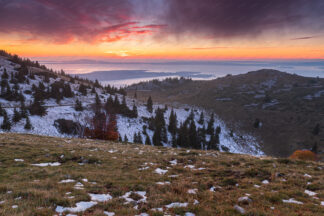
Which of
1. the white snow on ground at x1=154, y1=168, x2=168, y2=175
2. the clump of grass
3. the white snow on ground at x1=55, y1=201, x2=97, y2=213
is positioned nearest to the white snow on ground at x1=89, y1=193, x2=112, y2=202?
the white snow on ground at x1=55, y1=201, x2=97, y2=213

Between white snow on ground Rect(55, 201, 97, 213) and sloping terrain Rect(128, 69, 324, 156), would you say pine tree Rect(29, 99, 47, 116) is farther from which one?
sloping terrain Rect(128, 69, 324, 156)

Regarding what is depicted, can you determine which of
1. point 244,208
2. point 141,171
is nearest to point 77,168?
point 141,171

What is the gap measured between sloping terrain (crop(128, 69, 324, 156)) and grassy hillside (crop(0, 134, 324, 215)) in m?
73.2

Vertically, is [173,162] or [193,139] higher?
[173,162]

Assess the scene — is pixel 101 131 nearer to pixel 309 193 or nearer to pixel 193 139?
pixel 193 139

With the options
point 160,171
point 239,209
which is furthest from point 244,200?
point 160,171

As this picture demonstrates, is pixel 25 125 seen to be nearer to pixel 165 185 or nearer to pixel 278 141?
pixel 165 185

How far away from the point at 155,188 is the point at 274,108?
495 ft

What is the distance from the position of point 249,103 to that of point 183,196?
156 meters

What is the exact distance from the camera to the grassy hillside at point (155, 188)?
5695 millimetres

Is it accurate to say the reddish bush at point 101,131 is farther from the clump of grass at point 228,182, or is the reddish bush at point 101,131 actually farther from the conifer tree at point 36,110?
the clump of grass at point 228,182

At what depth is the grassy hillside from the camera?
5.70 m

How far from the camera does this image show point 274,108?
128 m

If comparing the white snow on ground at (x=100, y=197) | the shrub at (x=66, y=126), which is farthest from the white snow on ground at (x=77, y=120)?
the white snow on ground at (x=100, y=197)
